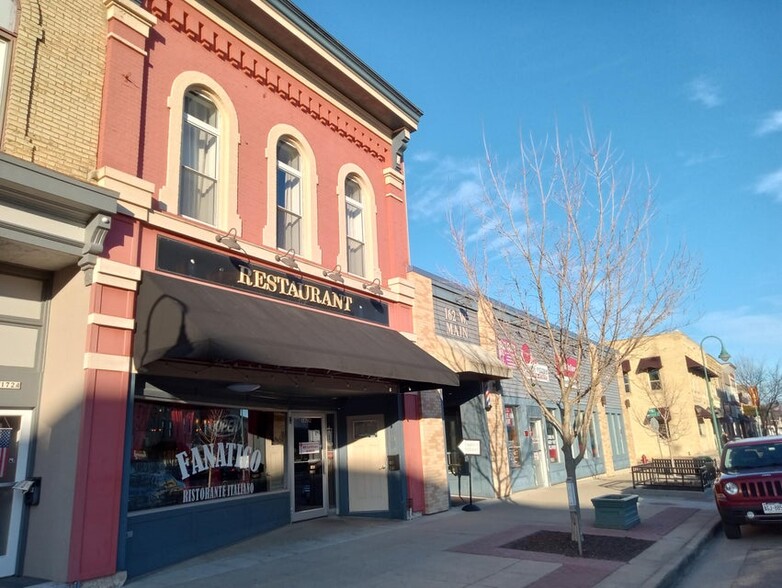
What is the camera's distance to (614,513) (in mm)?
10695

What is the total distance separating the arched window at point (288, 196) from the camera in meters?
11.4

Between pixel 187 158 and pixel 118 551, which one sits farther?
pixel 187 158

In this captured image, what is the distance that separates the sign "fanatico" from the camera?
9.10 meters

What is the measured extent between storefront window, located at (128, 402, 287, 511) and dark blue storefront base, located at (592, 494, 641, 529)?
233 inches

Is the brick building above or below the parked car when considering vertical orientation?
above

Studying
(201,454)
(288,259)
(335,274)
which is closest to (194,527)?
(201,454)

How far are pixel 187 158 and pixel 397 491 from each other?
777 centimetres

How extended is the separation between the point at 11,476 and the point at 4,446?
1.27 ft

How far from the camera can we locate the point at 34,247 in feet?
23.3

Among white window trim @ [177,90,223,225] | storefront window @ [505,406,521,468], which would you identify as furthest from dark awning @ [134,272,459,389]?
storefront window @ [505,406,521,468]

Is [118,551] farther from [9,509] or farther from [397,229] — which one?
[397,229]

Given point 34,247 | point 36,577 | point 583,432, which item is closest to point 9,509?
point 36,577

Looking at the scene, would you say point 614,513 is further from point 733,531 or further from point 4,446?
point 4,446

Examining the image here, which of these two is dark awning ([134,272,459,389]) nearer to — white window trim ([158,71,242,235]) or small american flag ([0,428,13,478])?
white window trim ([158,71,242,235])
